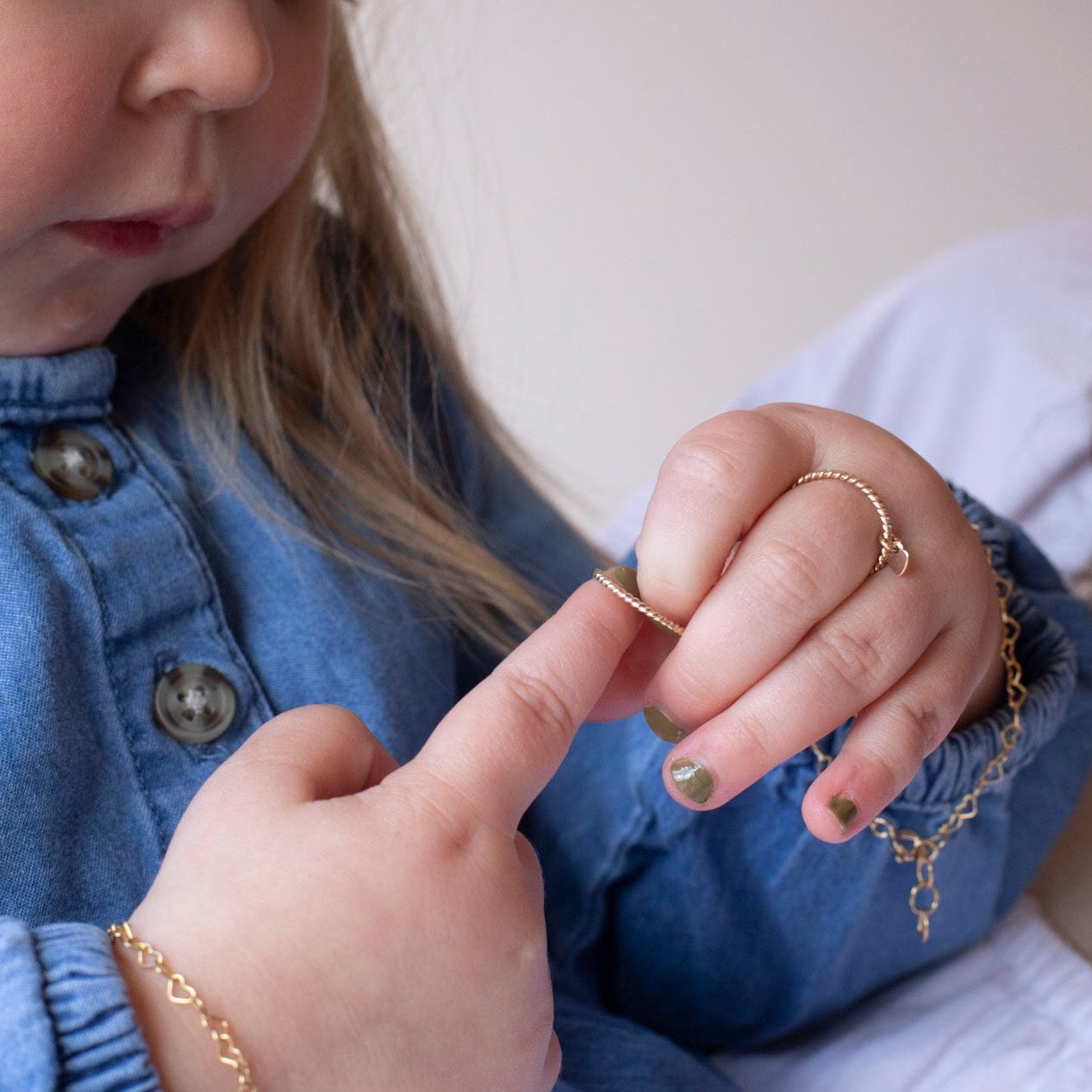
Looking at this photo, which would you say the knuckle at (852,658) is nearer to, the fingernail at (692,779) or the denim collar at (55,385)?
the fingernail at (692,779)

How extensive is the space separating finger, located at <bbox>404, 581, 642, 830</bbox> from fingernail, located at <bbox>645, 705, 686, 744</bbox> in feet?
0.09

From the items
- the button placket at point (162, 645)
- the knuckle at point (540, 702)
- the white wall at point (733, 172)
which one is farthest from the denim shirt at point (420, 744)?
the white wall at point (733, 172)

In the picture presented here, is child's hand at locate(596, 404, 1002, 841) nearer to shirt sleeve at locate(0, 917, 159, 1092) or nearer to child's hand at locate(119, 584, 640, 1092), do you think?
child's hand at locate(119, 584, 640, 1092)

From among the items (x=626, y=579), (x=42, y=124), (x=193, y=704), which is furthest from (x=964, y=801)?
(x=42, y=124)

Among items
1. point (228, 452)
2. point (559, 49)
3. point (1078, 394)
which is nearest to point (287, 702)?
point (228, 452)

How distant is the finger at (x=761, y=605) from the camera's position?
0.36m

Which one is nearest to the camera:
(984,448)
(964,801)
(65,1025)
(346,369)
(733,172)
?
(65,1025)

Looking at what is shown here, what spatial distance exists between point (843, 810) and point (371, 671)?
0.67 ft

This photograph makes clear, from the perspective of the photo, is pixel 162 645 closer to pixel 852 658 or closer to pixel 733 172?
pixel 852 658

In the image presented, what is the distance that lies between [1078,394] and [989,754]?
29 cm

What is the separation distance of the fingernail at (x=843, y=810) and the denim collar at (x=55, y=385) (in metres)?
0.31

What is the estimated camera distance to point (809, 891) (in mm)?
524

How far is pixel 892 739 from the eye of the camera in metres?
0.38

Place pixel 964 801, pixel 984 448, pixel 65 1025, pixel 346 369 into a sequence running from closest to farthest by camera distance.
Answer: pixel 65 1025
pixel 964 801
pixel 346 369
pixel 984 448
